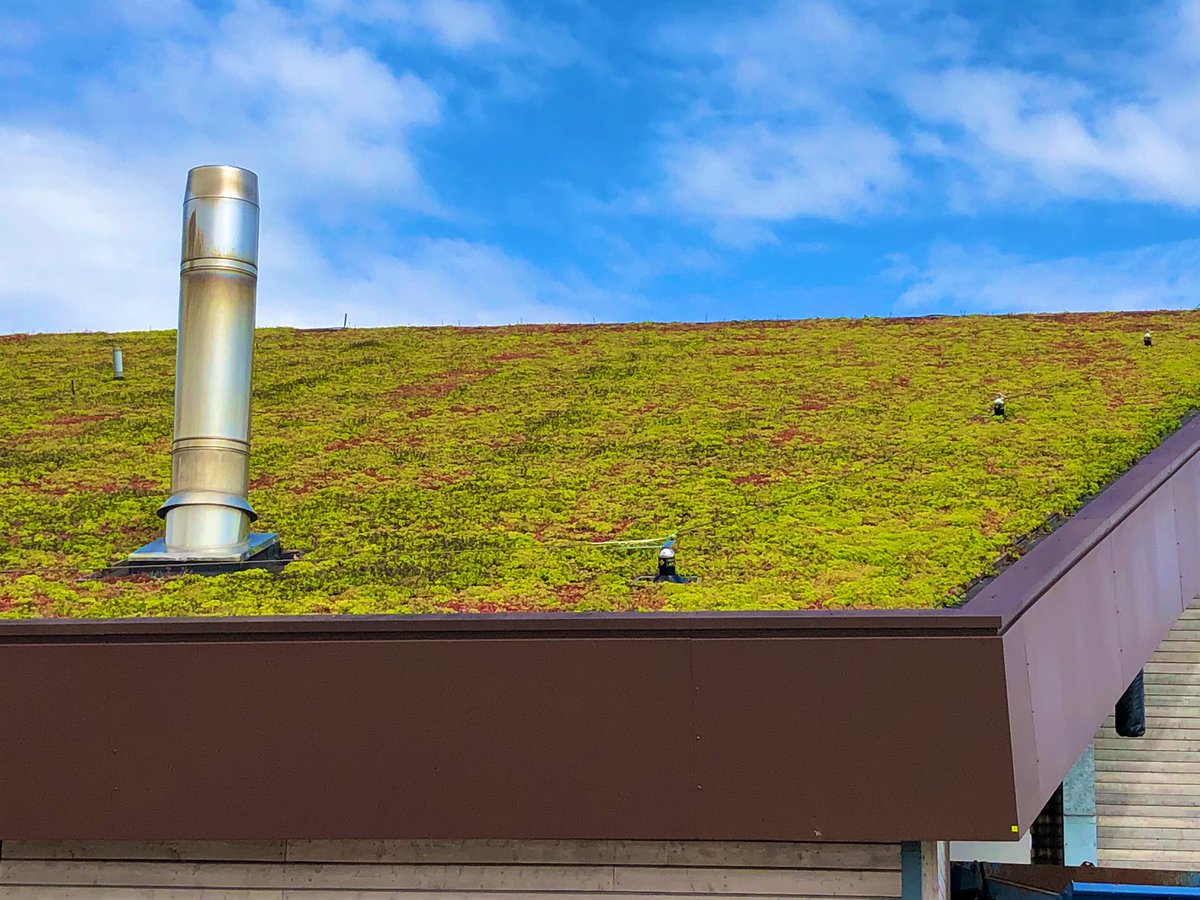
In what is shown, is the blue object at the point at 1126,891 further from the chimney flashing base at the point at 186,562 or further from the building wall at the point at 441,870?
the chimney flashing base at the point at 186,562

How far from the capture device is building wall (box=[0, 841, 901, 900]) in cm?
630

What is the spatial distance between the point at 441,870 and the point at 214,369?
478 cm

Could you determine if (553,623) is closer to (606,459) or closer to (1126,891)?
(1126,891)

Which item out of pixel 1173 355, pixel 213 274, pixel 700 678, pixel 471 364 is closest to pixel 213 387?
pixel 213 274

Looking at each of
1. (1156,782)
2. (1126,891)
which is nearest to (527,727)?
(1126,891)

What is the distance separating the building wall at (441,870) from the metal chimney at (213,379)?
2877 mm

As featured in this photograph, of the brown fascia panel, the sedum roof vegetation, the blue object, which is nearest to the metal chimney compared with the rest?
the sedum roof vegetation

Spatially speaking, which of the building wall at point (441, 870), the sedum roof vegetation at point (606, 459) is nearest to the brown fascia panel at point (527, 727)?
the building wall at point (441, 870)

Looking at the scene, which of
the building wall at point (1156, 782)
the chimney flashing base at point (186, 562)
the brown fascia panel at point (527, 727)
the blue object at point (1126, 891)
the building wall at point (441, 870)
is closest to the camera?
the brown fascia panel at point (527, 727)

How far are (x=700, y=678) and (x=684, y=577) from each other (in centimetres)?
214

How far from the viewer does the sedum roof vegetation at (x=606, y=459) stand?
8.29 metres

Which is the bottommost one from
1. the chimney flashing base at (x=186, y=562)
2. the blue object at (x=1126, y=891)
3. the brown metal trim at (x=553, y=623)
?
the blue object at (x=1126, y=891)

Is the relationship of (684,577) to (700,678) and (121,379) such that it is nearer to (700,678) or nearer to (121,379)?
(700,678)

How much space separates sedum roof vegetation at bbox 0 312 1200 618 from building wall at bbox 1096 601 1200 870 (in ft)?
9.88
